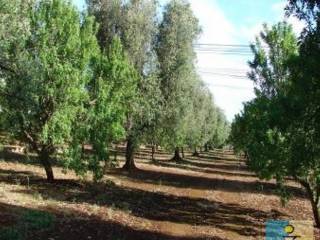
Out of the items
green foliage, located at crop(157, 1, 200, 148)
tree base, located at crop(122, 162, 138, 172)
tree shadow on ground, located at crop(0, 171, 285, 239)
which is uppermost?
green foliage, located at crop(157, 1, 200, 148)

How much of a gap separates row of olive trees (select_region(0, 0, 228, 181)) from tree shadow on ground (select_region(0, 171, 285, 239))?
4.36ft

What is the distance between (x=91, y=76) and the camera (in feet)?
93.7

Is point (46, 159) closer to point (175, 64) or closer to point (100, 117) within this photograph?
point (100, 117)

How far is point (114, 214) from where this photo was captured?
21391 millimetres

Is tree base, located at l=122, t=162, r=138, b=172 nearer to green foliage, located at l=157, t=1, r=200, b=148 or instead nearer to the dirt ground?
green foliage, located at l=157, t=1, r=200, b=148

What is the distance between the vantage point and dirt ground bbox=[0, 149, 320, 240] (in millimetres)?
18328

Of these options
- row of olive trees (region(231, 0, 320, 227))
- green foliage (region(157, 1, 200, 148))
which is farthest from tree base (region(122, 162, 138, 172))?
row of olive trees (region(231, 0, 320, 227))

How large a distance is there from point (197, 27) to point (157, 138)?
10541 mm

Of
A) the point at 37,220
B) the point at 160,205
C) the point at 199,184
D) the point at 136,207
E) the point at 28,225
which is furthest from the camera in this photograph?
the point at 199,184

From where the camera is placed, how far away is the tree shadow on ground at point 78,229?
1619 centimetres

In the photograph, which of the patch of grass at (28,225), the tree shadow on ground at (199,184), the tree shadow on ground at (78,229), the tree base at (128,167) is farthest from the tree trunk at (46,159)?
the tree base at (128,167)

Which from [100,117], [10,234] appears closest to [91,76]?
[100,117]

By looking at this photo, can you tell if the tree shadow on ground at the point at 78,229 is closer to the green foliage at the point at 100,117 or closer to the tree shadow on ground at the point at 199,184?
the green foliage at the point at 100,117

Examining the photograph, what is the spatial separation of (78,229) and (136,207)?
7.06 metres
